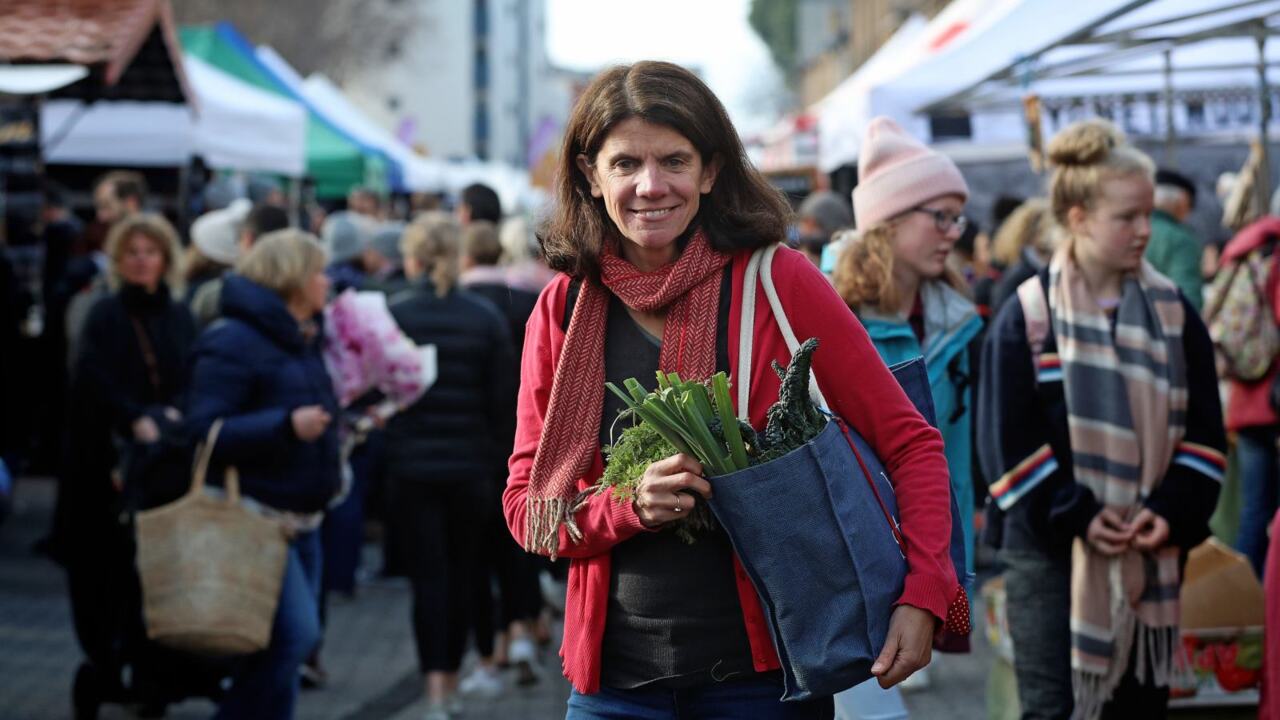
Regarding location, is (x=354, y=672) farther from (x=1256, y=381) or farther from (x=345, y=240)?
(x=1256, y=381)

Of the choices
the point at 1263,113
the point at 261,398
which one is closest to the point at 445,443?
the point at 261,398

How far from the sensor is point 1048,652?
4.57 metres

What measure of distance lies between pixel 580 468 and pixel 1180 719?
9.71ft

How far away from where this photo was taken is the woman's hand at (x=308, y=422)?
5797mm

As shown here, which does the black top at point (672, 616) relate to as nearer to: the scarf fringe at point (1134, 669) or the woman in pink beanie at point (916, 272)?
the woman in pink beanie at point (916, 272)

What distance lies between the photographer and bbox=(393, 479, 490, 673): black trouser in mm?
7344

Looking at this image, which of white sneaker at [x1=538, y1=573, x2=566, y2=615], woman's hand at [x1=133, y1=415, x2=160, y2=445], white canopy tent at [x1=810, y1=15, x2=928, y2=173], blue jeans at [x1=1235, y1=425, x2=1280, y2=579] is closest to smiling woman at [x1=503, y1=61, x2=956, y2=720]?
woman's hand at [x1=133, y1=415, x2=160, y2=445]

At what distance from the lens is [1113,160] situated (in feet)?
15.2

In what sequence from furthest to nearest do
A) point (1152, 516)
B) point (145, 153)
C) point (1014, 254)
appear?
point (145, 153) → point (1014, 254) → point (1152, 516)

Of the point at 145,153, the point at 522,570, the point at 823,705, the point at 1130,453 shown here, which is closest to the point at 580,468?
the point at 823,705

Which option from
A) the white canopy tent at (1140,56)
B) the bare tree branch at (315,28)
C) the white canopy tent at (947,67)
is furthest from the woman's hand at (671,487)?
the bare tree branch at (315,28)

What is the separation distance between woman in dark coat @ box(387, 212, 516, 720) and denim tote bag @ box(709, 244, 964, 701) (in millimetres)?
4732

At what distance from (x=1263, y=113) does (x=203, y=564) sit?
5.67 meters

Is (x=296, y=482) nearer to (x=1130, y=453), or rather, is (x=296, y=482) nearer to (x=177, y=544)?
(x=177, y=544)
